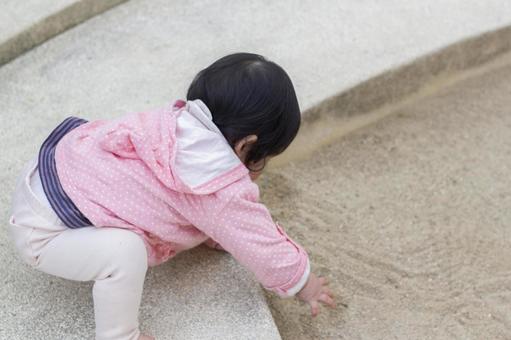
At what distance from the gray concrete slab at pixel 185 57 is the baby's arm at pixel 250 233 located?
0.49 ft

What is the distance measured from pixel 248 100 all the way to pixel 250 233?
313mm

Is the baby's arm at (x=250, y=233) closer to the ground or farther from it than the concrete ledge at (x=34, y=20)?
closer to the ground

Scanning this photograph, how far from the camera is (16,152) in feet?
7.43

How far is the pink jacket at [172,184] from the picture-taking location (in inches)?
64.7

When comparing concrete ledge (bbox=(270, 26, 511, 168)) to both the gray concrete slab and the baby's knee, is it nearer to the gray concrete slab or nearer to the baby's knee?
the gray concrete slab

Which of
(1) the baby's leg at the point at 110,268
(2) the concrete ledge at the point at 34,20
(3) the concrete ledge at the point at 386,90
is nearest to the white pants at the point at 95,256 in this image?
(1) the baby's leg at the point at 110,268

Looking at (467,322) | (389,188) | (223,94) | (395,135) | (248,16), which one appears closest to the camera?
(223,94)

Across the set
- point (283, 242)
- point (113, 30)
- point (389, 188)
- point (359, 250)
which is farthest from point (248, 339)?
point (113, 30)

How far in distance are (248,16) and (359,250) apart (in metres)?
Answer: 1.17

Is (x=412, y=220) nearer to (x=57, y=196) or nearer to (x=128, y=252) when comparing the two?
(x=128, y=252)

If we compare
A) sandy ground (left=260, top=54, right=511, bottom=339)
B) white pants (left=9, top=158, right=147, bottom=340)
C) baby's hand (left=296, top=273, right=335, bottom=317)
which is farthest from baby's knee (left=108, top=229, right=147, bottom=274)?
sandy ground (left=260, top=54, right=511, bottom=339)

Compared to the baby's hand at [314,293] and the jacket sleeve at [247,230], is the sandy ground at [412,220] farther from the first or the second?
the jacket sleeve at [247,230]

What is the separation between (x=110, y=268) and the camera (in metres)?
1.62

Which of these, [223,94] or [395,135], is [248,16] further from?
[223,94]
